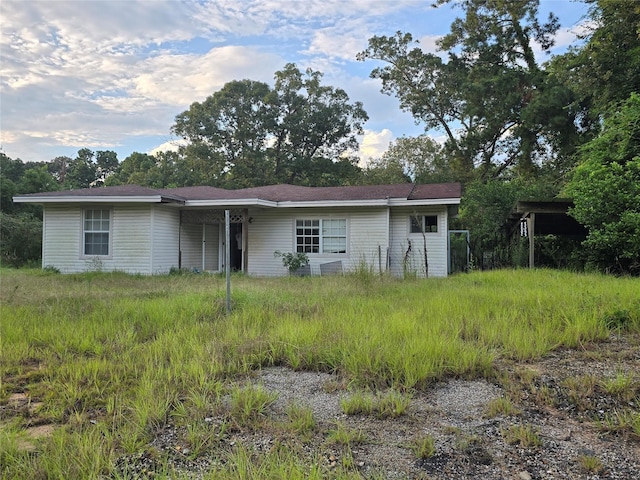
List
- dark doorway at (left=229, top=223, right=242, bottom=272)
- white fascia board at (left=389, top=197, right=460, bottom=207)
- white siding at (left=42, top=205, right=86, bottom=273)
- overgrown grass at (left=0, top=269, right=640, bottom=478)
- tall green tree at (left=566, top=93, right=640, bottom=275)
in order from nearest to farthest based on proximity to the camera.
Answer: overgrown grass at (left=0, top=269, right=640, bottom=478) < tall green tree at (left=566, top=93, right=640, bottom=275) < white fascia board at (left=389, top=197, right=460, bottom=207) < white siding at (left=42, top=205, right=86, bottom=273) < dark doorway at (left=229, top=223, right=242, bottom=272)

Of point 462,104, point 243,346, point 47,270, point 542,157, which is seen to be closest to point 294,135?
point 462,104

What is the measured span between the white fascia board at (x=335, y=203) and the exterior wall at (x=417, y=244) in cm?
91

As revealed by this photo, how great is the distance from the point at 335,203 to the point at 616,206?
7.20 metres

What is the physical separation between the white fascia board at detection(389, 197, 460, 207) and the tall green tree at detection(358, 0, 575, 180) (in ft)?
34.3

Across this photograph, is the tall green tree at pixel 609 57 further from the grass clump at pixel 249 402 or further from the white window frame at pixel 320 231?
the grass clump at pixel 249 402

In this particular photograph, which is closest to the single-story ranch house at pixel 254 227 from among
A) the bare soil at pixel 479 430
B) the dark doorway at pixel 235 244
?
the dark doorway at pixel 235 244

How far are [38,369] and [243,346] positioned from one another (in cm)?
182

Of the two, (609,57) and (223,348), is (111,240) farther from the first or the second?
(609,57)

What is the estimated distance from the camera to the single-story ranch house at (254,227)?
40.8ft

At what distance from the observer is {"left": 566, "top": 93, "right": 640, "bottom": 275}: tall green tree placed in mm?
9828

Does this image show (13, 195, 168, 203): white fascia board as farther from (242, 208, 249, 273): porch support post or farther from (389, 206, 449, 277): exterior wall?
(389, 206, 449, 277): exterior wall

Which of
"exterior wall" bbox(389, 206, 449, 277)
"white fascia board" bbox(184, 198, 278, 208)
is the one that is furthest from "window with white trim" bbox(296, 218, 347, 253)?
"exterior wall" bbox(389, 206, 449, 277)

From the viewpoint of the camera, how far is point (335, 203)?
13016 mm

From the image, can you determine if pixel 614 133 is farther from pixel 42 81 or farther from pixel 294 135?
pixel 294 135
